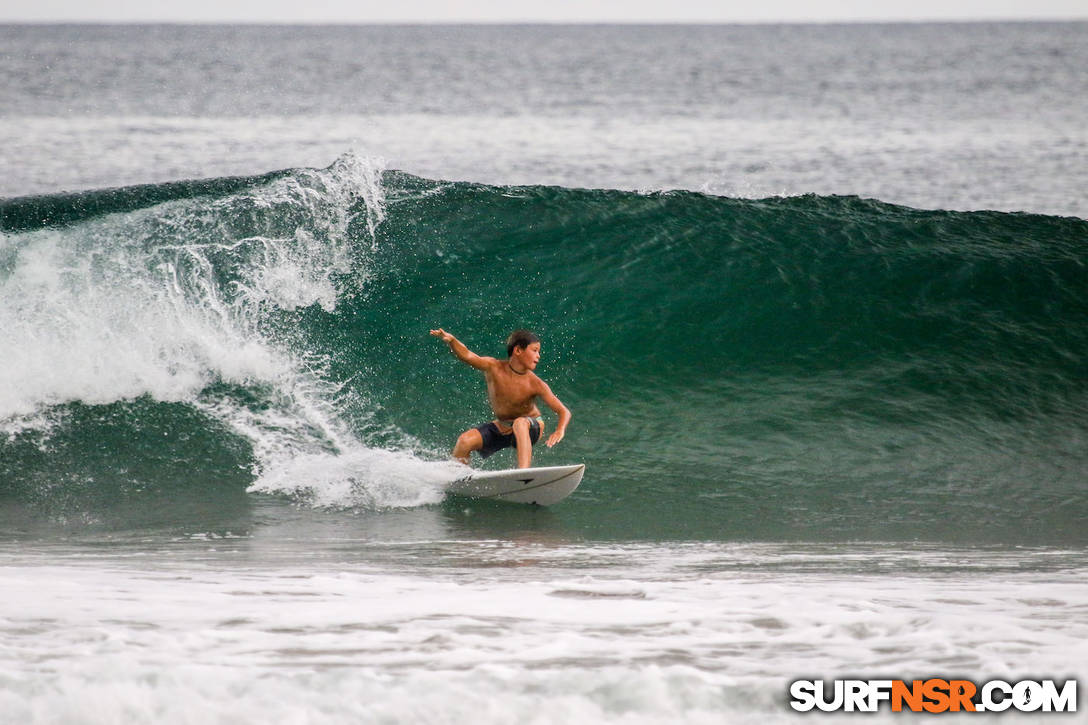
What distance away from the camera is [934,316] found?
10.1 metres

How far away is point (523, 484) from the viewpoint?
6.66 metres

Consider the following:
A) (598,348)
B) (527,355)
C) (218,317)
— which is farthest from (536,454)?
(218,317)

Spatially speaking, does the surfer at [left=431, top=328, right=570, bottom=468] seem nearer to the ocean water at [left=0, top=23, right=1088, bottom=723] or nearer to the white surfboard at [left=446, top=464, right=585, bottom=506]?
the white surfboard at [left=446, top=464, right=585, bottom=506]

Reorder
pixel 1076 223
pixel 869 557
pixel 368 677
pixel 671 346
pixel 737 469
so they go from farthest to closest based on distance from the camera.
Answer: pixel 1076 223
pixel 671 346
pixel 737 469
pixel 869 557
pixel 368 677

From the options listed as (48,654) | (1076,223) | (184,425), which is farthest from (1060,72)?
(48,654)

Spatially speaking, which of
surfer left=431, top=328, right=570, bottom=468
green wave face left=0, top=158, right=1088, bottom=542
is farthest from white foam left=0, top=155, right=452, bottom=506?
surfer left=431, top=328, right=570, bottom=468

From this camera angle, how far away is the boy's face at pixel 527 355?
22.0ft

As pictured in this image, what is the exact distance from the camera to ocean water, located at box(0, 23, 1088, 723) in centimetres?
378

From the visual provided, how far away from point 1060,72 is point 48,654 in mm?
58139

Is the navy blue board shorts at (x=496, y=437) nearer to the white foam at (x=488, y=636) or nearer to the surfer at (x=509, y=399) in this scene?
the surfer at (x=509, y=399)

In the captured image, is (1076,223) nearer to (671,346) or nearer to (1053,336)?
(1053,336)

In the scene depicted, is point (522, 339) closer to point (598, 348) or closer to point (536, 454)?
point (536, 454)

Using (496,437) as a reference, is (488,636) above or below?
below

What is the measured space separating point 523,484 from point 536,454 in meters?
1.24
